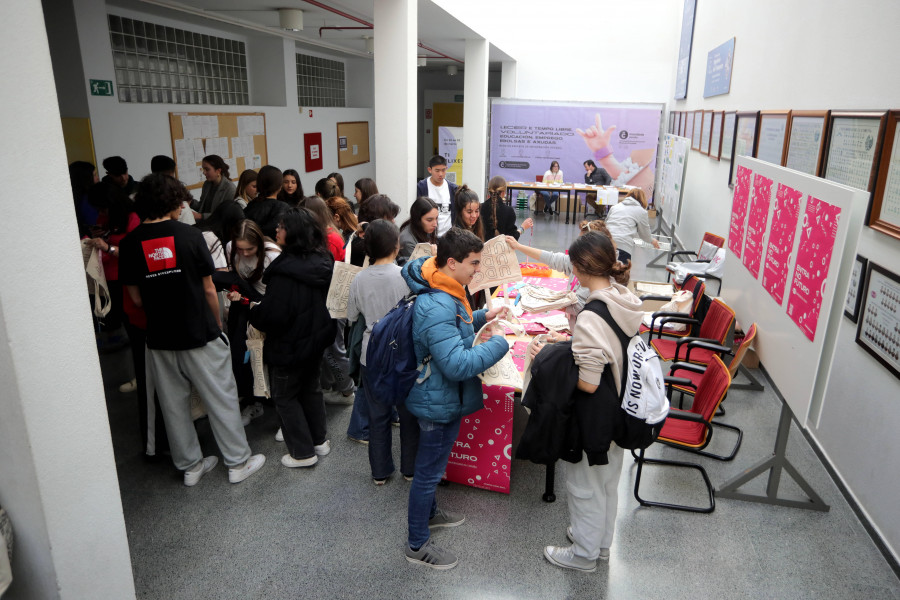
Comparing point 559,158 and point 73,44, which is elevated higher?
point 73,44

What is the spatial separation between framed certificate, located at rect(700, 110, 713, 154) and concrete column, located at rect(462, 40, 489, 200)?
3464 millimetres

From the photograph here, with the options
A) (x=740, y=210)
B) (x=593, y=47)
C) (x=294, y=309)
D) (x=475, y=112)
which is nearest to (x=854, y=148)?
(x=740, y=210)

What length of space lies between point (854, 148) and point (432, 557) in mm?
3270

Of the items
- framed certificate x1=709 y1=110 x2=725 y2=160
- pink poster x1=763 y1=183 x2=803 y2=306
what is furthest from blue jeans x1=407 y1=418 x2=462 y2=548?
framed certificate x1=709 y1=110 x2=725 y2=160

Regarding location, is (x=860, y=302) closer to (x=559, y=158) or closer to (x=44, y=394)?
(x=44, y=394)

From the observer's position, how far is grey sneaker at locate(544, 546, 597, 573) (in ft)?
8.91

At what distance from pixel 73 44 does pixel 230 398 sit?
4596mm

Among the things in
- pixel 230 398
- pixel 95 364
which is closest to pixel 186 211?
pixel 230 398

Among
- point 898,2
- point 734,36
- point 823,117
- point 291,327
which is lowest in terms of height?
point 291,327

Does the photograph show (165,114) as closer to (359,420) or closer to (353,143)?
(359,420)

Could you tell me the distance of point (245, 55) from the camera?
944cm

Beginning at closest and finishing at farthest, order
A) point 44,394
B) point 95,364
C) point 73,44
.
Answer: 1. point 44,394
2. point 95,364
3. point 73,44

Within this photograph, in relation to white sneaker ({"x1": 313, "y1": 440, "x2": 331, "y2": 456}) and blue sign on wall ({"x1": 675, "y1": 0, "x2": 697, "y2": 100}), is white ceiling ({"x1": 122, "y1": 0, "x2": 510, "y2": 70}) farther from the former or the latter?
white sneaker ({"x1": 313, "y1": 440, "x2": 331, "y2": 456})

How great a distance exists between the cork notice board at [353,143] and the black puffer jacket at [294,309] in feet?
31.9
